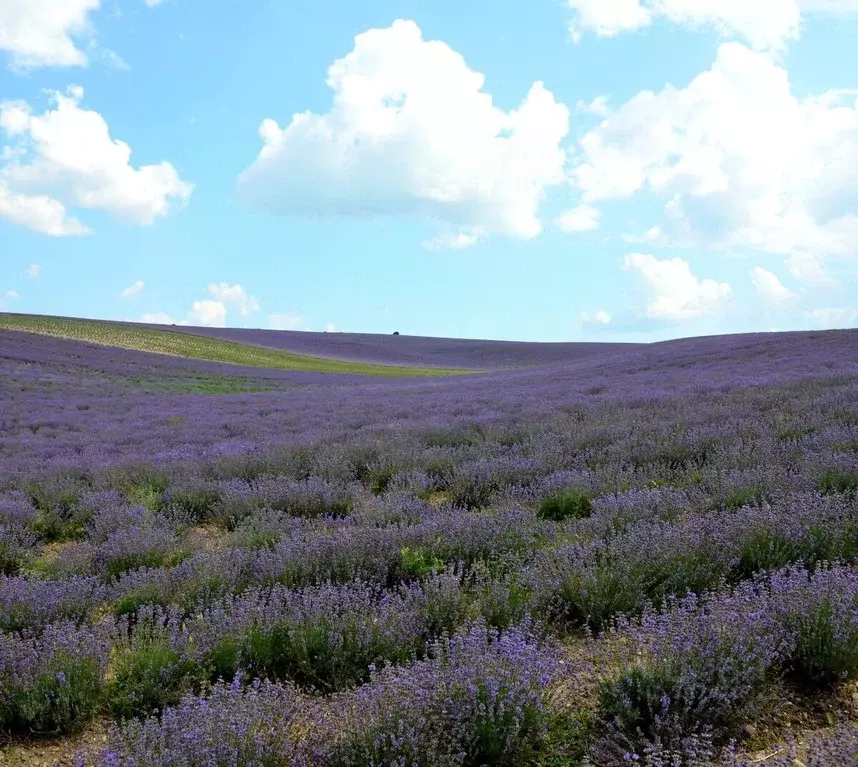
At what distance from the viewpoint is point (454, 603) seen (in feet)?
10.4

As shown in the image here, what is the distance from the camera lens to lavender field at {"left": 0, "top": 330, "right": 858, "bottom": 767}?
2219 millimetres

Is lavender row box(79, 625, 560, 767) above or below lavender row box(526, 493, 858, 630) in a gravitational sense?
below

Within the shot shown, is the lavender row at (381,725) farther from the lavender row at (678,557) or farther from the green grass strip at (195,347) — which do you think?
the green grass strip at (195,347)

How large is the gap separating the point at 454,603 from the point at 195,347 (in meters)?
47.8

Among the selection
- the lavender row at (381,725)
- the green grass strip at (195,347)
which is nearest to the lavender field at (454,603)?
the lavender row at (381,725)

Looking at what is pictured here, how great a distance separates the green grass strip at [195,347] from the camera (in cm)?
4241

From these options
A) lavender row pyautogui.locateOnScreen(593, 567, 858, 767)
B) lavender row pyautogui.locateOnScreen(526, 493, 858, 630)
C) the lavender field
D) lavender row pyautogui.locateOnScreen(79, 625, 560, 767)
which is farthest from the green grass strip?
lavender row pyautogui.locateOnScreen(79, 625, 560, 767)

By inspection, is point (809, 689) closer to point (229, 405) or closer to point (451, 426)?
point (451, 426)

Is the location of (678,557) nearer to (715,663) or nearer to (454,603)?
(715,663)

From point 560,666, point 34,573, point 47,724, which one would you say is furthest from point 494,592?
point 34,573

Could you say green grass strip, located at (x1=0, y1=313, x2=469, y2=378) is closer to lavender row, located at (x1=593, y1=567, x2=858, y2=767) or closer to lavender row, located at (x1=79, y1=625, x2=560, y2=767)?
lavender row, located at (x1=593, y1=567, x2=858, y2=767)

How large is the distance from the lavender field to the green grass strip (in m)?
35.1

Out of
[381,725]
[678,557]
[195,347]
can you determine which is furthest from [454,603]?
[195,347]

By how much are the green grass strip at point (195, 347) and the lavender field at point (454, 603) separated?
115ft
